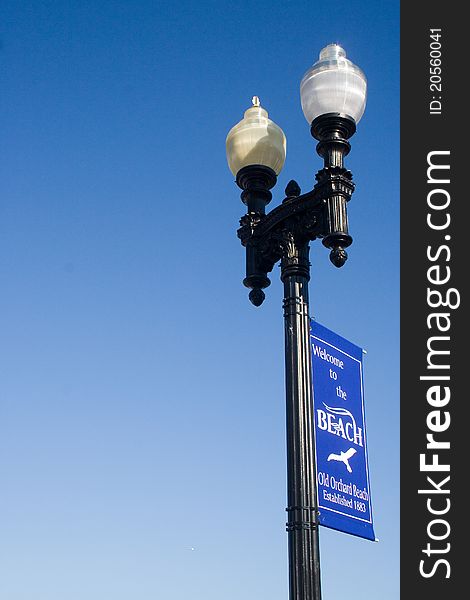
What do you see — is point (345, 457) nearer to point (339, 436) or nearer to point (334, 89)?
point (339, 436)

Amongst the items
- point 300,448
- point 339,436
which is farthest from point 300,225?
point 300,448

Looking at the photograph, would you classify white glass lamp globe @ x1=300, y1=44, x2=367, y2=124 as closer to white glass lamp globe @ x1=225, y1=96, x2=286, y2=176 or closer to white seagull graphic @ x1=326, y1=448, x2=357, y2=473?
white glass lamp globe @ x1=225, y1=96, x2=286, y2=176

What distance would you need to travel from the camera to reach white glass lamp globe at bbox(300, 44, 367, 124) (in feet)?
23.9

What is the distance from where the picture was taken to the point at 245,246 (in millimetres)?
7695

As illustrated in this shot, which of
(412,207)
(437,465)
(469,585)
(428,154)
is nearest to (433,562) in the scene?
(469,585)

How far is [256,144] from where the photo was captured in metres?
7.94

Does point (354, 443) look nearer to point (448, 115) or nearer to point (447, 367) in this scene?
point (447, 367)

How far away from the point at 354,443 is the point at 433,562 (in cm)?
110

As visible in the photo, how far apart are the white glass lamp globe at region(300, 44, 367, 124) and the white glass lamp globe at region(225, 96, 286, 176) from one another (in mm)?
596

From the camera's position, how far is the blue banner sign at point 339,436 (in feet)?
20.8

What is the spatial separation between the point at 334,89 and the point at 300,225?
1.09m

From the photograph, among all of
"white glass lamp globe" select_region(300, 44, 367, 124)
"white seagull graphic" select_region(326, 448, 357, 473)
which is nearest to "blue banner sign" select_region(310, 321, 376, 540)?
"white seagull graphic" select_region(326, 448, 357, 473)

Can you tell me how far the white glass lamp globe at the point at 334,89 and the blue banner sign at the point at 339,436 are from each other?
172 cm

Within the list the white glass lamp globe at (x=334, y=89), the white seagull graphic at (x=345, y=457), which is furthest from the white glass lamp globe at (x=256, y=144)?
the white seagull graphic at (x=345, y=457)
